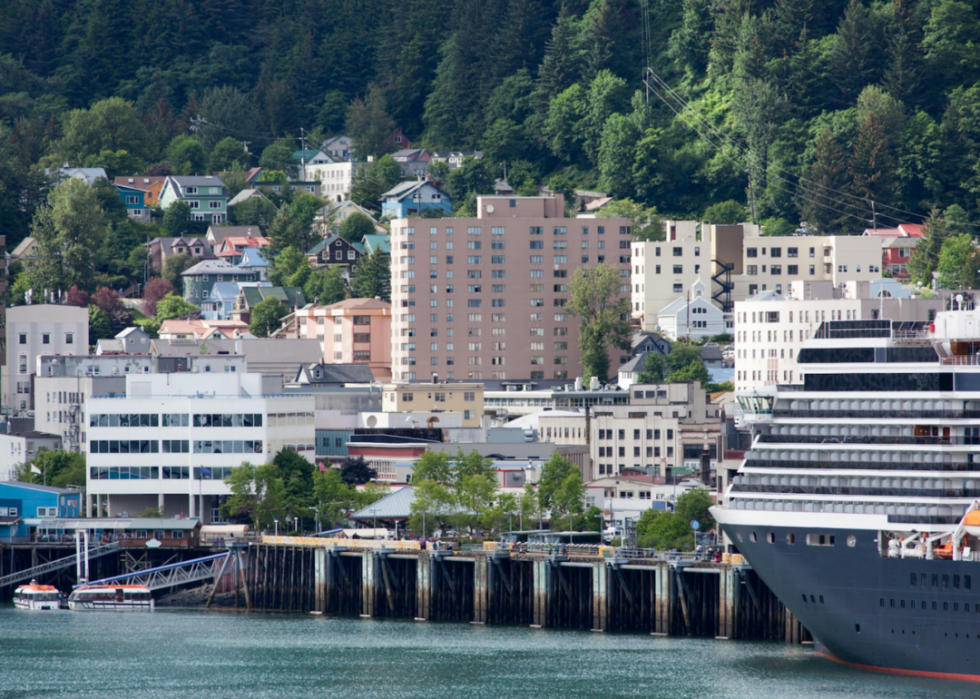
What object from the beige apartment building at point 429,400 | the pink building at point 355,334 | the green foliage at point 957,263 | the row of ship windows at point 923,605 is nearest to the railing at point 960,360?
the row of ship windows at point 923,605

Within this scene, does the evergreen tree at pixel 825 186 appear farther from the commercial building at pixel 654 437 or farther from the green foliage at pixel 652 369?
the commercial building at pixel 654 437

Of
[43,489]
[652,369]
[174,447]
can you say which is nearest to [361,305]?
[652,369]

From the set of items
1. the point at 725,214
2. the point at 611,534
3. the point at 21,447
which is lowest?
the point at 611,534

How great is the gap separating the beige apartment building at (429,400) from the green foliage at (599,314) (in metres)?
18.5

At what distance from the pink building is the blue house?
7465 cm

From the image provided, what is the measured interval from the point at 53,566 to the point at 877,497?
49.6 m

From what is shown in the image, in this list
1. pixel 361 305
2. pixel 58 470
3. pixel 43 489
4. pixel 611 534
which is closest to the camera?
pixel 611 534

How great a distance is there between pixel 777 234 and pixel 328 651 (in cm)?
10930

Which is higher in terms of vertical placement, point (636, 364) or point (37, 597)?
point (636, 364)

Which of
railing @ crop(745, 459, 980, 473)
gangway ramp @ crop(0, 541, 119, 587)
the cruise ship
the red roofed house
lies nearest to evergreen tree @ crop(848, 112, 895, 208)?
the red roofed house

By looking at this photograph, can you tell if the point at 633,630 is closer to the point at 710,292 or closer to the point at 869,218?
the point at 710,292

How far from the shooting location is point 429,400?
507 feet

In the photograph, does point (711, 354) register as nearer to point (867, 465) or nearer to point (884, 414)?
point (884, 414)

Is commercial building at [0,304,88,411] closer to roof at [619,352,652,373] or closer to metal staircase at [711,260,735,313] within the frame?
roof at [619,352,652,373]
